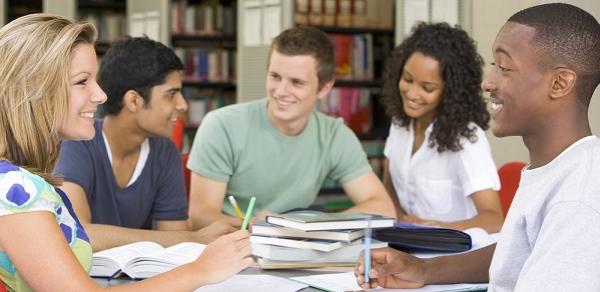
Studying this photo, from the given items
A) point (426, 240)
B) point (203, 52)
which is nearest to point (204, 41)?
point (203, 52)

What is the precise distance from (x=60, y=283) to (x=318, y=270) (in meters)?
0.61

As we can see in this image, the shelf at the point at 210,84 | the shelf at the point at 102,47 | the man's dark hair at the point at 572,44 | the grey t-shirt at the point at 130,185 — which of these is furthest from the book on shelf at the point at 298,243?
the shelf at the point at 102,47

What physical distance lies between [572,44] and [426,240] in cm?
74

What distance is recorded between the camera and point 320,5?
5.62m

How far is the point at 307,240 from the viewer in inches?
71.4

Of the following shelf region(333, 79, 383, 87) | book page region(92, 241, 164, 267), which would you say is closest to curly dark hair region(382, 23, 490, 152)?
book page region(92, 241, 164, 267)

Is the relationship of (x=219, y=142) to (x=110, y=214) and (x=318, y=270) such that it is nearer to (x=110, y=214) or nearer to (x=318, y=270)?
(x=110, y=214)

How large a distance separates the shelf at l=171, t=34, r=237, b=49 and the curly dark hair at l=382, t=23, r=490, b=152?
11.8 feet

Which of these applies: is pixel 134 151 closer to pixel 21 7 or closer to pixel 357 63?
pixel 357 63

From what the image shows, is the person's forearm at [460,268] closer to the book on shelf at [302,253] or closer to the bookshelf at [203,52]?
the book on shelf at [302,253]

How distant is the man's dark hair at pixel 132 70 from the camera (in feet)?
8.27

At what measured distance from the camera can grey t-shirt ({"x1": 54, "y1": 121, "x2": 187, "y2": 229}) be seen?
239 centimetres

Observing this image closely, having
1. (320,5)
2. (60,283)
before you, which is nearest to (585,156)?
(60,283)

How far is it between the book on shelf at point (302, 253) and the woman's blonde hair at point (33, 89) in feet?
1.63
